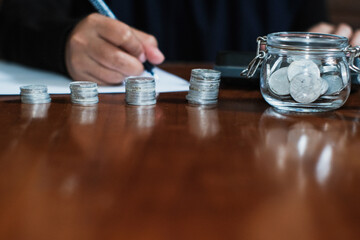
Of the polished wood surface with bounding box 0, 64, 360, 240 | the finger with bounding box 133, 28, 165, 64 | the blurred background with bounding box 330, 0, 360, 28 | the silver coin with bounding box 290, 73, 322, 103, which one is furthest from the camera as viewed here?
the blurred background with bounding box 330, 0, 360, 28

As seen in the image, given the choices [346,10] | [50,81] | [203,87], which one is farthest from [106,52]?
[346,10]

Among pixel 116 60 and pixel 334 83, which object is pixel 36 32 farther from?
pixel 334 83

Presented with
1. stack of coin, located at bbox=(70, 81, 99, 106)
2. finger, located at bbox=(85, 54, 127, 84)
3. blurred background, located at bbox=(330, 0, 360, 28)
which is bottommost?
blurred background, located at bbox=(330, 0, 360, 28)

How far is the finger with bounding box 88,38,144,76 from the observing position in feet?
2.93

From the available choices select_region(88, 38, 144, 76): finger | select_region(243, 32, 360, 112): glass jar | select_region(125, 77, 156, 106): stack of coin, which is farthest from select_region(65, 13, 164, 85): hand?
select_region(243, 32, 360, 112): glass jar

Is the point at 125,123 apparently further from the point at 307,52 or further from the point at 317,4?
the point at 317,4

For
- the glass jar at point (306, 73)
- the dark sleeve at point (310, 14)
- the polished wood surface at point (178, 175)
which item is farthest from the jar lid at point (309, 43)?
the dark sleeve at point (310, 14)

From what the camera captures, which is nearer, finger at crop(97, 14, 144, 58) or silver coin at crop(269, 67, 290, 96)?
silver coin at crop(269, 67, 290, 96)

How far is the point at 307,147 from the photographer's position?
51cm

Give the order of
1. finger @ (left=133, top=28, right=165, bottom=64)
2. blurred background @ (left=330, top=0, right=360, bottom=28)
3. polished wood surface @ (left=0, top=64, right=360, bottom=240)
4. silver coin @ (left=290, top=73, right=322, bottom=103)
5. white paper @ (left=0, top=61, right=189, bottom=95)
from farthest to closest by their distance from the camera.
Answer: blurred background @ (left=330, top=0, right=360, bottom=28)
finger @ (left=133, top=28, right=165, bottom=64)
white paper @ (left=0, top=61, right=189, bottom=95)
silver coin @ (left=290, top=73, right=322, bottom=103)
polished wood surface @ (left=0, top=64, right=360, bottom=240)

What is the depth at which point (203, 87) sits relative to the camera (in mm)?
736

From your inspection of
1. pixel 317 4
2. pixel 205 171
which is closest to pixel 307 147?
pixel 205 171

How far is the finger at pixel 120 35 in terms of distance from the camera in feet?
2.95

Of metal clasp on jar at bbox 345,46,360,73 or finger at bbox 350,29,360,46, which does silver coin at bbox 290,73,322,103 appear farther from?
finger at bbox 350,29,360,46
